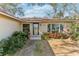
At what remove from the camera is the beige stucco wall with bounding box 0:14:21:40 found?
20.4 ft

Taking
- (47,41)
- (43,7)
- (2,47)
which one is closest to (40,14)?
(43,7)

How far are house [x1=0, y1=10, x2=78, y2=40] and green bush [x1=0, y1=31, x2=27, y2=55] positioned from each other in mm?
131

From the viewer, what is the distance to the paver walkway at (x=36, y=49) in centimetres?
616

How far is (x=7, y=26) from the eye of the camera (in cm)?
629

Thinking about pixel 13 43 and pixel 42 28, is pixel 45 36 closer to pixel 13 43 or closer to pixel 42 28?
pixel 42 28

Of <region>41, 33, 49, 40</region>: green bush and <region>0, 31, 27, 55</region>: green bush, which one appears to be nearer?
<region>0, 31, 27, 55</region>: green bush

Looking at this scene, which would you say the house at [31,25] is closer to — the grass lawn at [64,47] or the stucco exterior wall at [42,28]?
the stucco exterior wall at [42,28]

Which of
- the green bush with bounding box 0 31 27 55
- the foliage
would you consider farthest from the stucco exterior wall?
the green bush with bounding box 0 31 27 55

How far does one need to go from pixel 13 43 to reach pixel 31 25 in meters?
0.67

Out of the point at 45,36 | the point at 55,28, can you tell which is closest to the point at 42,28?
the point at 45,36

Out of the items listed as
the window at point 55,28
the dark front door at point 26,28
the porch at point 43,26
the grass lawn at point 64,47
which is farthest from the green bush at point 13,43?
the grass lawn at point 64,47

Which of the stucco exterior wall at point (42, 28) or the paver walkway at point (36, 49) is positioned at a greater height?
the stucco exterior wall at point (42, 28)

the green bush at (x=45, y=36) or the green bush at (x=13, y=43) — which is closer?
the green bush at (x=13, y=43)

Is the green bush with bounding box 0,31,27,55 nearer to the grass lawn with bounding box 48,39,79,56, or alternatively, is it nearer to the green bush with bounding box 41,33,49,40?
the green bush with bounding box 41,33,49,40
